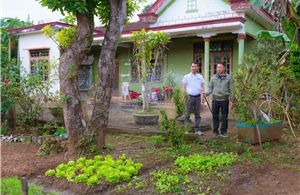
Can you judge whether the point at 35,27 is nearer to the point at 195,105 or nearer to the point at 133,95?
the point at 133,95

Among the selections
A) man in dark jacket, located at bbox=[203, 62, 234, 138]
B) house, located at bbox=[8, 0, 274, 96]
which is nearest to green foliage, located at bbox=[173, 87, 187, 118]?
man in dark jacket, located at bbox=[203, 62, 234, 138]

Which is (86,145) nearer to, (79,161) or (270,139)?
(79,161)

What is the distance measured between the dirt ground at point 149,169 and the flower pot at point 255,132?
191mm

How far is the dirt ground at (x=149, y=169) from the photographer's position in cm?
411

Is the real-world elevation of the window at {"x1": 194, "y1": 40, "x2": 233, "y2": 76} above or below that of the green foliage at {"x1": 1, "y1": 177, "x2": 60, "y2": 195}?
above

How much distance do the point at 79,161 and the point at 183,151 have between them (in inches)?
78.7

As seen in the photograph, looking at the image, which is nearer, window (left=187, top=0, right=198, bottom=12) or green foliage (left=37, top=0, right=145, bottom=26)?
green foliage (left=37, top=0, right=145, bottom=26)

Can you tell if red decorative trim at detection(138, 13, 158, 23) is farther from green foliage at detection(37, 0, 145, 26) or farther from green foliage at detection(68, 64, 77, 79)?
green foliage at detection(68, 64, 77, 79)

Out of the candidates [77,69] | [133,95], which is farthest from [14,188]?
[133,95]

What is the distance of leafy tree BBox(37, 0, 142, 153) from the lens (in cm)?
552

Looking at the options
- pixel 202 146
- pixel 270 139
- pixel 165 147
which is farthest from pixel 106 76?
pixel 270 139

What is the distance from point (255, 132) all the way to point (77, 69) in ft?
12.5

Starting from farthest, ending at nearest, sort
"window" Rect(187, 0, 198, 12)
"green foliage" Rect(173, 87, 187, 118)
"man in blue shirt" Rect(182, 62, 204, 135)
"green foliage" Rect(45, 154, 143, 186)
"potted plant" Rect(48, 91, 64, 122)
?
"window" Rect(187, 0, 198, 12) → "potted plant" Rect(48, 91, 64, 122) → "green foliage" Rect(173, 87, 187, 118) → "man in blue shirt" Rect(182, 62, 204, 135) → "green foliage" Rect(45, 154, 143, 186)

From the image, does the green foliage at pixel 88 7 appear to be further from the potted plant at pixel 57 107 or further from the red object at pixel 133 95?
the red object at pixel 133 95
